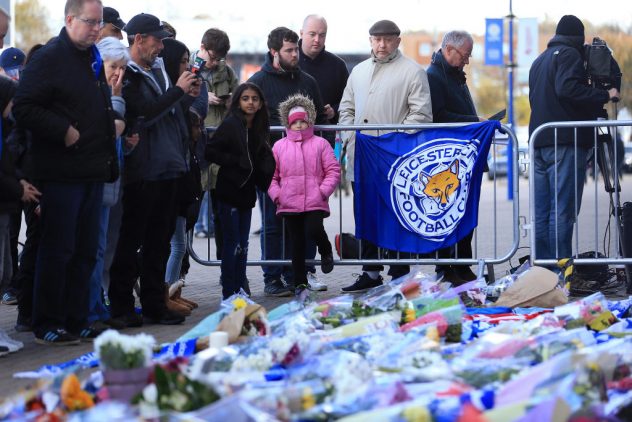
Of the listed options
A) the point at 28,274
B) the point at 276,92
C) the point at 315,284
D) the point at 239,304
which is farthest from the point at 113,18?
the point at 315,284

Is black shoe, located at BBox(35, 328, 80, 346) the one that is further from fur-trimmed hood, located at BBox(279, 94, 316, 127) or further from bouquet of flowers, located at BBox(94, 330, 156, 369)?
fur-trimmed hood, located at BBox(279, 94, 316, 127)

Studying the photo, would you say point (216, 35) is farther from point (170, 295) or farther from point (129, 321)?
point (129, 321)

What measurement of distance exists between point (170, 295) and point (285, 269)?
1.78m

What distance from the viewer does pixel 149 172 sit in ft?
28.2

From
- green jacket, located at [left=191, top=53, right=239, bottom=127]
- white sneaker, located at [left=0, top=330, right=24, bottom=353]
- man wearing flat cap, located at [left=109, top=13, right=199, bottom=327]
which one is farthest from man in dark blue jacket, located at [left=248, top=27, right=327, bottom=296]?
white sneaker, located at [left=0, top=330, right=24, bottom=353]

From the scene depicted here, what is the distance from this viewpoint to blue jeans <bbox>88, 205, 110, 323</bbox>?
27.5 feet

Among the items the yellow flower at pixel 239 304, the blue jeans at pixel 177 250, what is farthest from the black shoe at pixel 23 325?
the yellow flower at pixel 239 304

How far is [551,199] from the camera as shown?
35.1 feet

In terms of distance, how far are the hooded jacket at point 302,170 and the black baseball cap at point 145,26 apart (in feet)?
5.32

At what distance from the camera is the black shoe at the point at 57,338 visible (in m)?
7.82

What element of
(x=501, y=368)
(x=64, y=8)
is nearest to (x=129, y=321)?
(x=64, y=8)

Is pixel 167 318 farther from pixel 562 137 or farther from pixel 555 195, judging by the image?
pixel 562 137

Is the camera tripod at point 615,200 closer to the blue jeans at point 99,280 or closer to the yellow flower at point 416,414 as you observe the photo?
the blue jeans at point 99,280

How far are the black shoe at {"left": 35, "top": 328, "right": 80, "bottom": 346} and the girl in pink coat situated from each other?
8.32 ft
